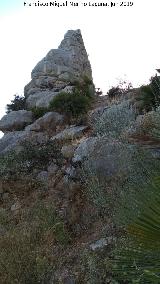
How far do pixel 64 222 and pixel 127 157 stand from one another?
1643mm

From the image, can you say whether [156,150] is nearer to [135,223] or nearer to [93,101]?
[135,223]

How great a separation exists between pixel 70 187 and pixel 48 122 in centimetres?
701

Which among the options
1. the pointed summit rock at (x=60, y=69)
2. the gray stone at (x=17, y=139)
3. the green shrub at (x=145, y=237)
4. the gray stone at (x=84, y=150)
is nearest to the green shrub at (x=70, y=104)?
the gray stone at (x=17, y=139)

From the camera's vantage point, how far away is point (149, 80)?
1595 centimetres

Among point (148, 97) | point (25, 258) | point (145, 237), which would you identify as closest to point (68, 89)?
point (148, 97)

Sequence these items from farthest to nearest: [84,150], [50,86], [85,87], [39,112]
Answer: [50,86], [85,87], [39,112], [84,150]

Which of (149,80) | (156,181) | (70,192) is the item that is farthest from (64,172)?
(156,181)

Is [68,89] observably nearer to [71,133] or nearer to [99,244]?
[71,133]

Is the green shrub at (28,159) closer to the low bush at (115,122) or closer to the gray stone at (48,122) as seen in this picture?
the low bush at (115,122)

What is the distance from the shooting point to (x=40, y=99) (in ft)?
66.9

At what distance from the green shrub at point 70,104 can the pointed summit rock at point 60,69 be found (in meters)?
3.02

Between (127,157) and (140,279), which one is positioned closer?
(140,279)

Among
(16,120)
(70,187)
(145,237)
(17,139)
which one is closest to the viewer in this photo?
(145,237)

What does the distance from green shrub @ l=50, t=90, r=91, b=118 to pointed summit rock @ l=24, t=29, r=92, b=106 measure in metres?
3.02
